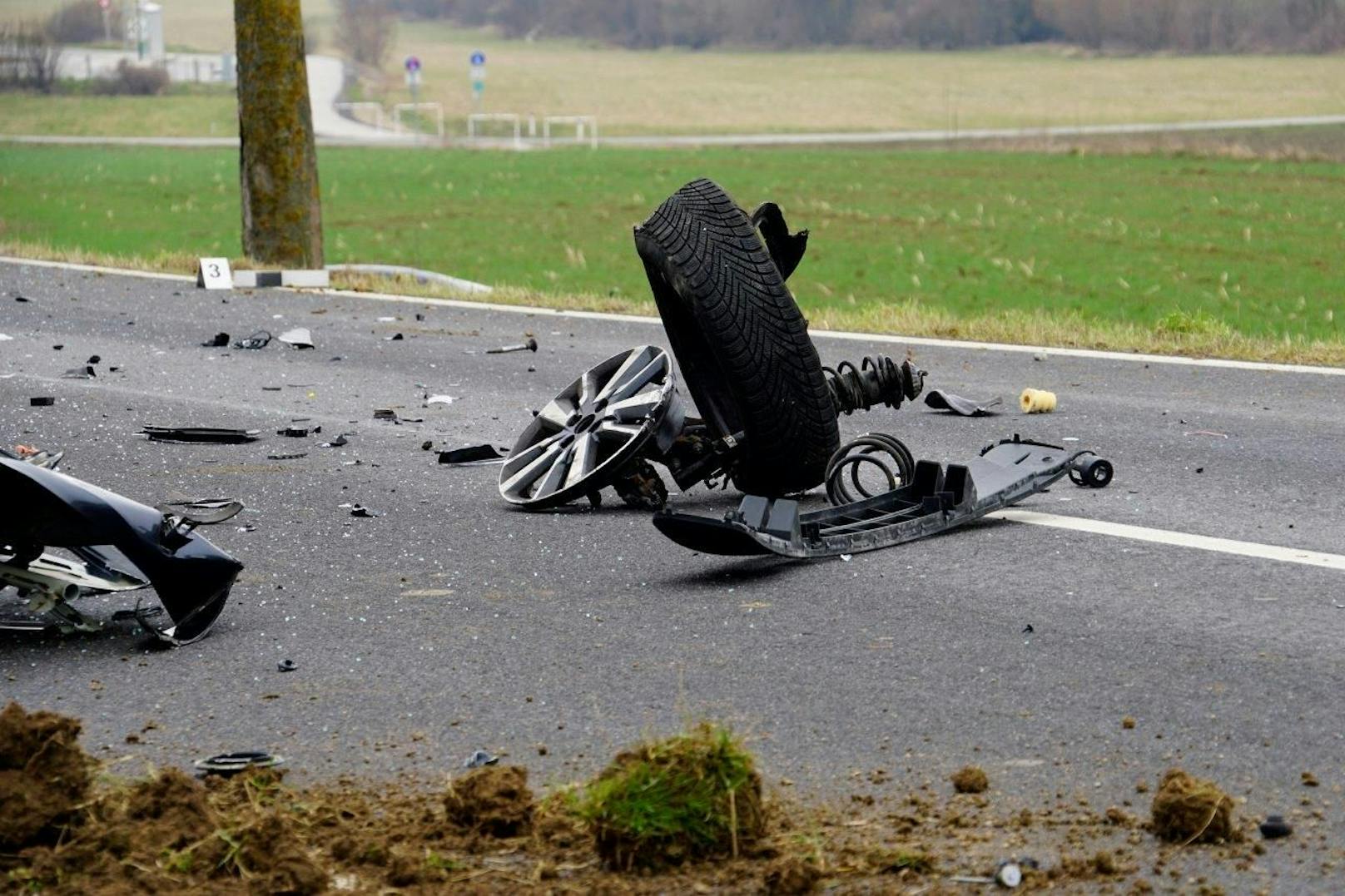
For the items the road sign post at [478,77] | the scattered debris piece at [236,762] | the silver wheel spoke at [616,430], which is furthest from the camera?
the road sign post at [478,77]

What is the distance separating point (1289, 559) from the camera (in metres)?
6.00

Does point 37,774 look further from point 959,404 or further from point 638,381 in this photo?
point 959,404

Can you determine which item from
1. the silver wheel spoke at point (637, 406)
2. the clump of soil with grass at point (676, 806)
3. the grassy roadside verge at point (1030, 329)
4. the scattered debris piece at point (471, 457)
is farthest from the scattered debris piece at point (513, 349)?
the clump of soil with grass at point (676, 806)

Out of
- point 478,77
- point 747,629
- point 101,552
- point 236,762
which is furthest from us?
point 478,77

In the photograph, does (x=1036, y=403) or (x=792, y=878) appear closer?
(x=792, y=878)

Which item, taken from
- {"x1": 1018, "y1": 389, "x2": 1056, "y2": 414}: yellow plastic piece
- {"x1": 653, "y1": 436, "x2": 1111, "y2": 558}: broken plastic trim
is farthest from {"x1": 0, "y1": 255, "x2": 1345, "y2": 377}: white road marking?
{"x1": 653, "y1": 436, "x2": 1111, "y2": 558}: broken plastic trim

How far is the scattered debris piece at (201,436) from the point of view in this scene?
837cm

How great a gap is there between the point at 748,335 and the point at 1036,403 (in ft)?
9.55

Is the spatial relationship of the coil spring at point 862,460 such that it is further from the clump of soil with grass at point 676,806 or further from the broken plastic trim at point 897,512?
the clump of soil with grass at point 676,806

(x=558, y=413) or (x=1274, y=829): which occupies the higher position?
(x=558, y=413)

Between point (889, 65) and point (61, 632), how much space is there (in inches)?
4967

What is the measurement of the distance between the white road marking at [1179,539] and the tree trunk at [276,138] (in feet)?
33.3

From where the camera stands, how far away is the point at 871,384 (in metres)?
7.22

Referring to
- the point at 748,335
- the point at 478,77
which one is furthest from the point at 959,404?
the point at 478,77
